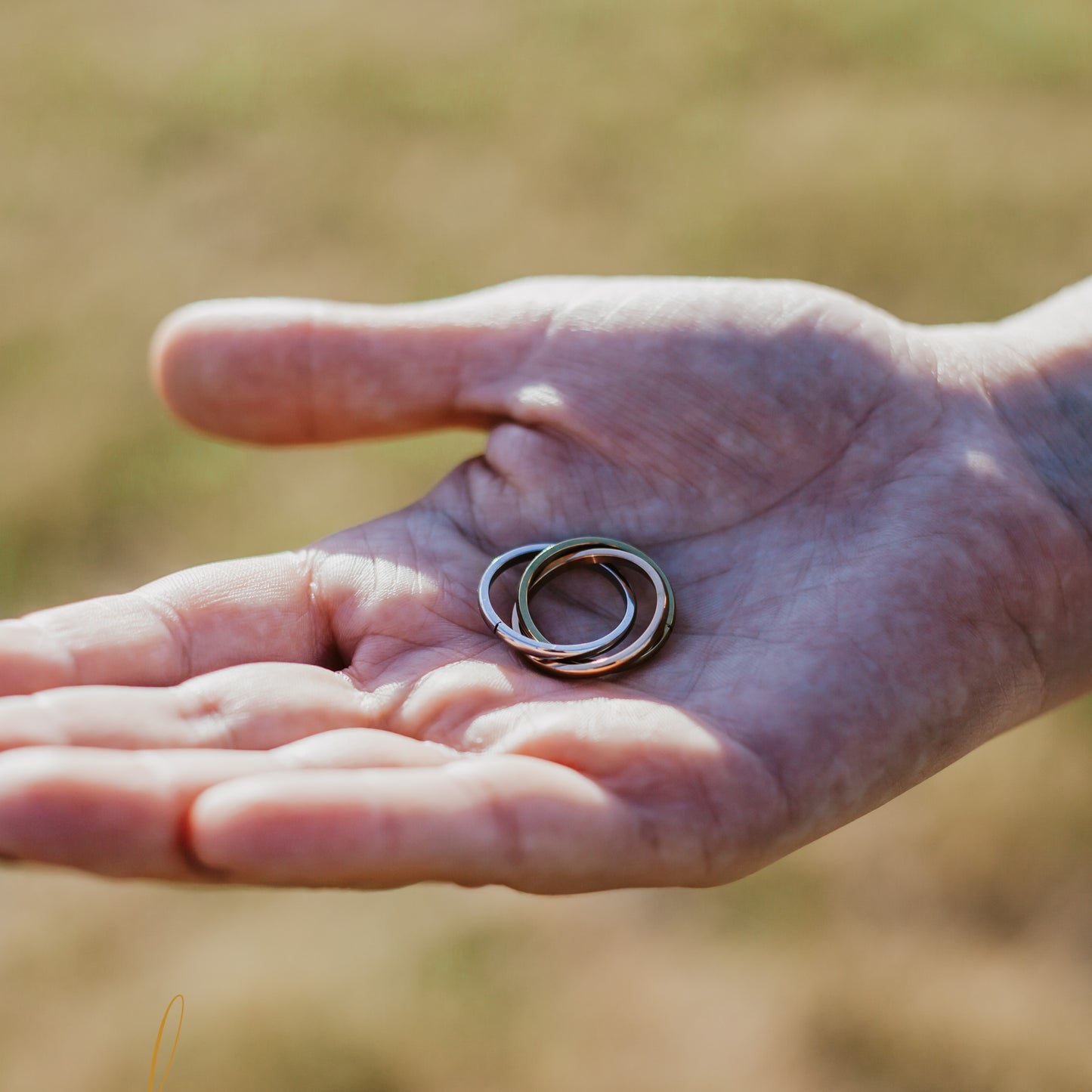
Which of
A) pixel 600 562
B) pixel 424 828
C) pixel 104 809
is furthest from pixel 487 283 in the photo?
pixel 104 809

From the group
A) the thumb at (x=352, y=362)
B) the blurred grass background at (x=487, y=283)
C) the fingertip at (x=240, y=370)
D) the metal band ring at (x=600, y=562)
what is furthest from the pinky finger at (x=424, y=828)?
the blurred grass background at (x=487, y=283)

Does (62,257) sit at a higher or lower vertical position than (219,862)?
higher

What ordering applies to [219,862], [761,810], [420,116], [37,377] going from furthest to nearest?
[420,116] < [37,377] < [761,810] < [219,862]

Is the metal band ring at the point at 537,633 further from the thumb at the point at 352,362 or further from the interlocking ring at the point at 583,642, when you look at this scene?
the thumb at the point at 352,362

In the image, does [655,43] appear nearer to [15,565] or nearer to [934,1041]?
[15,565]

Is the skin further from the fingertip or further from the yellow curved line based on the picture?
the yellow curved line

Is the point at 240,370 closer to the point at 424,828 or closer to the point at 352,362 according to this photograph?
the point at 352,362

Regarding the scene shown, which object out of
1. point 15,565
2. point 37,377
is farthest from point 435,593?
point 37,377
